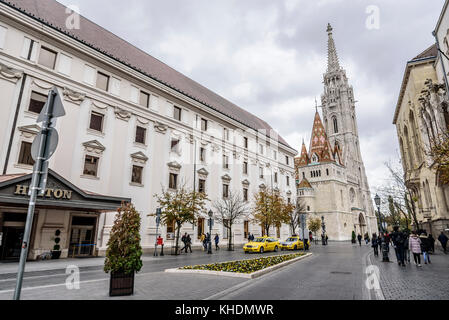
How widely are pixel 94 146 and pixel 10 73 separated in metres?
6.86

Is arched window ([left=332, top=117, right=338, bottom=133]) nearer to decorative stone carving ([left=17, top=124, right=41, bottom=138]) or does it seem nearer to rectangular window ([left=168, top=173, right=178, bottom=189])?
rectangular window ([left=168, top=173, right=178, bottom=189])

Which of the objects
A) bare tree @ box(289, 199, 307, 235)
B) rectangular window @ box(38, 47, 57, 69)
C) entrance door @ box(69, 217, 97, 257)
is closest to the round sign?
entrance door @ box(69, 217, 97, 257)

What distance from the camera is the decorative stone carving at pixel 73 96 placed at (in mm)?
19344

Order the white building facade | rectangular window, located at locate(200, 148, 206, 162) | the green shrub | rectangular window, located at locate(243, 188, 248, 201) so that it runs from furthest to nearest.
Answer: rectangular window, located at locate(243, 188, 248, 201) < rectangular window, located at locate(200, 148, 206, 162) < the white building facade < the green shrub

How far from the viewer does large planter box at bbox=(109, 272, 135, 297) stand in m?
6.83

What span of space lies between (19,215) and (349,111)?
3889 inches

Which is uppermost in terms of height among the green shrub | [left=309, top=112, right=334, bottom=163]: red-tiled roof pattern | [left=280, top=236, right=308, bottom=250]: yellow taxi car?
[left=309, top=112, right=334, bottom=163]: red-tiled roof pattern

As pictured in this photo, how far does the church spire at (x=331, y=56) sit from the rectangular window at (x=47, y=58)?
333ft

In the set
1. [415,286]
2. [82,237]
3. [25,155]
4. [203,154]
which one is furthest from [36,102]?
[415,286]

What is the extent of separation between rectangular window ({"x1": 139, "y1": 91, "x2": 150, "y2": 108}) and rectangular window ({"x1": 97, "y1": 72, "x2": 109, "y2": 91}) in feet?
10.7

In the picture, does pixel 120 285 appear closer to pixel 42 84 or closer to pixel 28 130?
pixel 28 130

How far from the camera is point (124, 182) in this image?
21703mm

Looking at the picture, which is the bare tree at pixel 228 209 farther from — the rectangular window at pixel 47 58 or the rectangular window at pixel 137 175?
the rectangular window at pixel 47 58

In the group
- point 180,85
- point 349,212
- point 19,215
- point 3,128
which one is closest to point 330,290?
point 19,215
